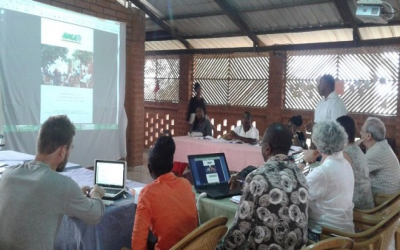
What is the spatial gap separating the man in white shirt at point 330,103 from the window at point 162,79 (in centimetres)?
454

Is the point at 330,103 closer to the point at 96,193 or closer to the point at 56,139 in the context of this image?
the point at 96,193

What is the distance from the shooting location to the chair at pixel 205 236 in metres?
1.45

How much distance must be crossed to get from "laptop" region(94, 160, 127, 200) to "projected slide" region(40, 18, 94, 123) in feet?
7.87

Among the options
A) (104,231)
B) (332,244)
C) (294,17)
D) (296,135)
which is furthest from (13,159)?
(294,17)

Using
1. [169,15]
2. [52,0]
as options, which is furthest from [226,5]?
[52,0]

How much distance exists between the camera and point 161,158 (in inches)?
74.0

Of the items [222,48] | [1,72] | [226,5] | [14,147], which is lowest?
[14,147]

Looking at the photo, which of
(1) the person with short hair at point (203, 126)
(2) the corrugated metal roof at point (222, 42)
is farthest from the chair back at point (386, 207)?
(2) the corrugated metal roof at point (222, 42)

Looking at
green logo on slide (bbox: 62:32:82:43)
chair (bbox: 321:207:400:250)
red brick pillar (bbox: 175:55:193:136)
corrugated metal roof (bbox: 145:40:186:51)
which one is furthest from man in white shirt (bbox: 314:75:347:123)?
corrugated metal roof (bbox: 145:40:186:51)

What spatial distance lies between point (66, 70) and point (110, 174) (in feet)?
8.92

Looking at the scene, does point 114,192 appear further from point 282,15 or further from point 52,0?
point 282,15

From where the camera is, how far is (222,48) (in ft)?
24.1

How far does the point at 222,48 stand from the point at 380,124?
4695 millimetres

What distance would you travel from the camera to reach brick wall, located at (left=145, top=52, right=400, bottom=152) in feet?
19.4
